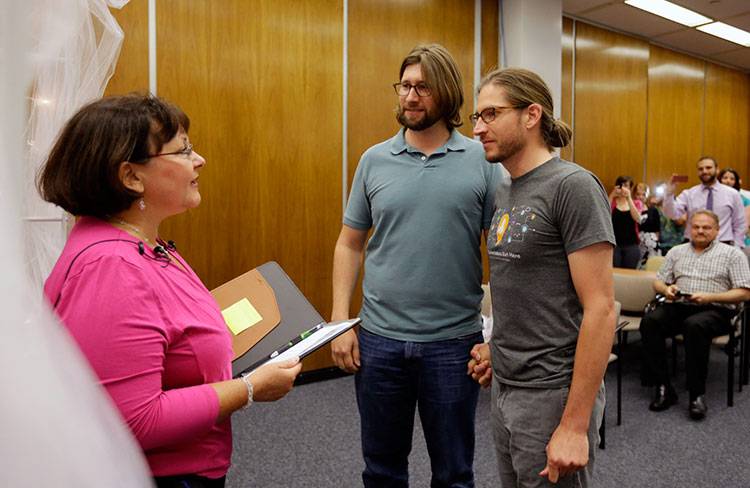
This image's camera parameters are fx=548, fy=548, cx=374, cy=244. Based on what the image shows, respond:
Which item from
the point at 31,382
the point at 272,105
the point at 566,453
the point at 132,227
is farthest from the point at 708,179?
the point at 31,382

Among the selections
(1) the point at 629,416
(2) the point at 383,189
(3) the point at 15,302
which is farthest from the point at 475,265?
(1) the point at 629,416

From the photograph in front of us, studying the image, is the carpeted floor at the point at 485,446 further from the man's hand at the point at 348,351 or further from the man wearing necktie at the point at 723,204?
the man wearing necktie at the point at 723,204

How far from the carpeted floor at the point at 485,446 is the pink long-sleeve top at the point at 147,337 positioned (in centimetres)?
163

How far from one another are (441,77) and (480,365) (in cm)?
82

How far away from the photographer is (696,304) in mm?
3518

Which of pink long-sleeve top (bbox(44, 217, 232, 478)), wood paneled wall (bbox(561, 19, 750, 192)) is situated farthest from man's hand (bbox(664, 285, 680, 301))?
pink long-sleeve top (bbox(44, 217, 232, 478))

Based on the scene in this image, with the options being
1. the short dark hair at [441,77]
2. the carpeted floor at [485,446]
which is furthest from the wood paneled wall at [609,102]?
the short dark hair at [441,77]

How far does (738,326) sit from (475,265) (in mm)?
3108

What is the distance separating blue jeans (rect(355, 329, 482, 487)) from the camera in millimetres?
1560

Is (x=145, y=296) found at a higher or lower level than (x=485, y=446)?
higher

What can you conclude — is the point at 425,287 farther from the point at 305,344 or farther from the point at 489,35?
the point at 489,35

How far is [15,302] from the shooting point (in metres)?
0.35

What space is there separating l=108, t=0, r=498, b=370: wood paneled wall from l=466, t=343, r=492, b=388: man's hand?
237cm

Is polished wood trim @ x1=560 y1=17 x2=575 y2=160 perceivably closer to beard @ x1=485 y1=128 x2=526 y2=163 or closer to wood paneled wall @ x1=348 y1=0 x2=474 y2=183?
wood paneled wall @ x1=348 y1=0 x2=474 y2=183
